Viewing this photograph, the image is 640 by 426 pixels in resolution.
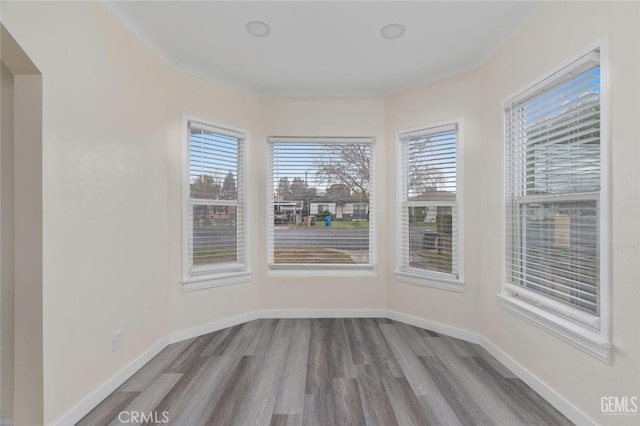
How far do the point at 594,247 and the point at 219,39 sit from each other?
294 centimetres

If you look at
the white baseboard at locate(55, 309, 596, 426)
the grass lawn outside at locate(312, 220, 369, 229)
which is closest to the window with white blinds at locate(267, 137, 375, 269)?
the grass lawn outside at locate(312, 220, 369, 229)

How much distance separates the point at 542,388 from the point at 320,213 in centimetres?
236

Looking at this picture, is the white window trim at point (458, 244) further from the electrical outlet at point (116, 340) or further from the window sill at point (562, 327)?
the electrical outlet at point (116, 340)

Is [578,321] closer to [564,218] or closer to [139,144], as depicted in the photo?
[564,218]

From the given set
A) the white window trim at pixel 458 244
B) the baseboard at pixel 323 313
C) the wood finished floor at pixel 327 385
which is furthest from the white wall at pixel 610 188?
the baseboard at pixel 323 313

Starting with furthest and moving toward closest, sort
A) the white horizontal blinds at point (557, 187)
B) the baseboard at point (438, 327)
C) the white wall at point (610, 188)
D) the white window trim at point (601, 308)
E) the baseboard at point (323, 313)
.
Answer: the baseboard at point (323, 313), the baseboard at point (438, 327), the white horizontal blinds at point (557, 187), the white window trim at point (601, 308), the white wall at point (610, 188)

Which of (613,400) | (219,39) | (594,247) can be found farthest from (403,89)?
(613,400)

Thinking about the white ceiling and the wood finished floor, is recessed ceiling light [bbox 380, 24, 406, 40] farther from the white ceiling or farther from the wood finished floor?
the wood finished floor

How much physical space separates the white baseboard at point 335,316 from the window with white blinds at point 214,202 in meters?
0.55

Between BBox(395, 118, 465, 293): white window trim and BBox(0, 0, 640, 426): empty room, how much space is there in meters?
0.02

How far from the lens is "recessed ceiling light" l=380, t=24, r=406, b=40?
206 cm

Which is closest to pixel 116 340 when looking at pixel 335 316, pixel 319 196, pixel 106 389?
pixel 106 389

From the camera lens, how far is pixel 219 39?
87.4 inches

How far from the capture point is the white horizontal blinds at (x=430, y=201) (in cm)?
276
